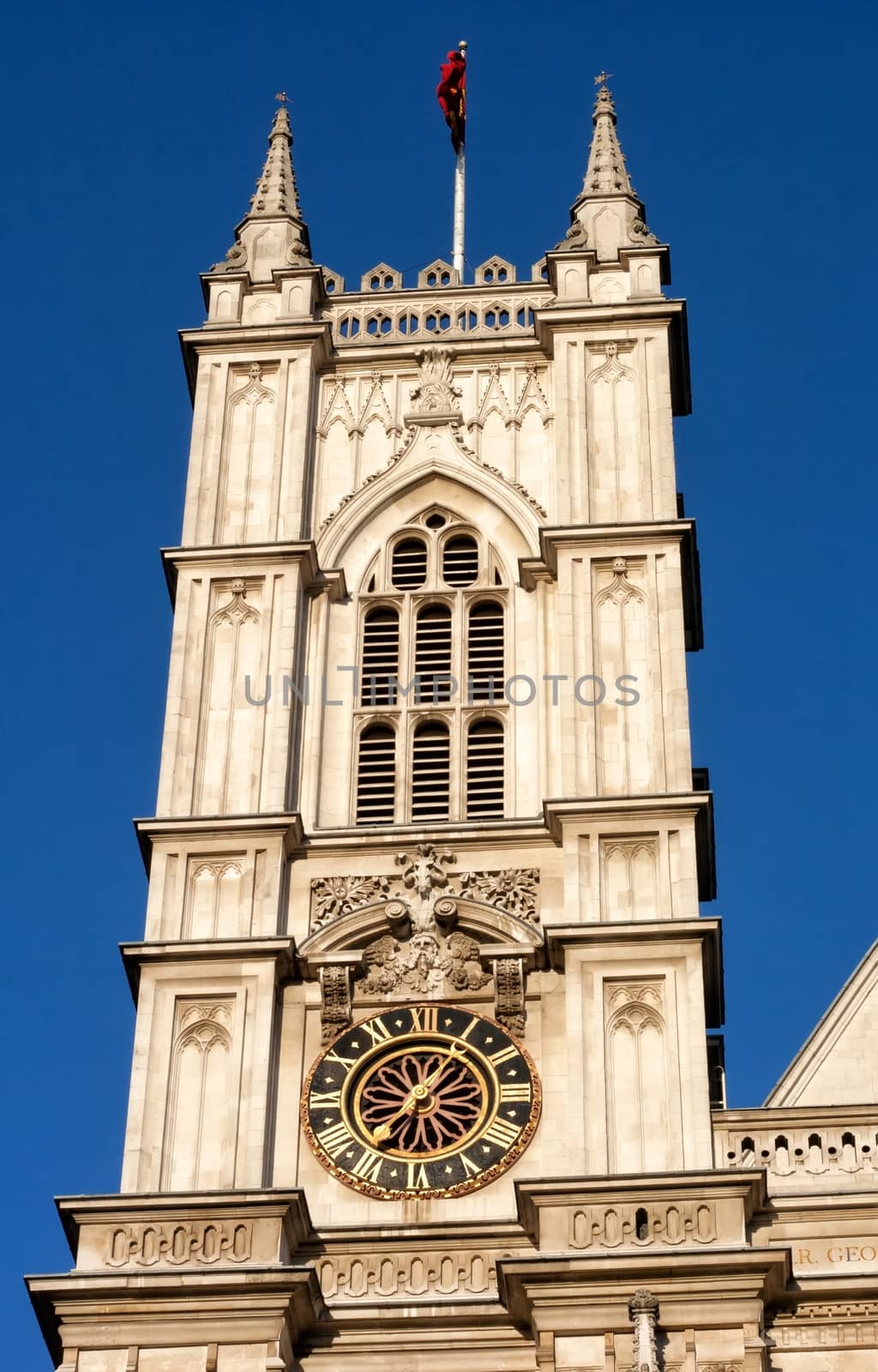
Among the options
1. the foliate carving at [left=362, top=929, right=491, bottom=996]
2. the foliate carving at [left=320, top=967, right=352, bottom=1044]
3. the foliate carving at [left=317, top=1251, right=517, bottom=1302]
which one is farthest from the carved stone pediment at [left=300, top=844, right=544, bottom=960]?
the foliate carving at [left=317, top=1251, right=517, bottom=1302]

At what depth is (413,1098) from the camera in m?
30.9

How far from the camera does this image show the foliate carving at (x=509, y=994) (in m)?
31.3

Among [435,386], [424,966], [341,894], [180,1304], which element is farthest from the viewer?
[435,386]

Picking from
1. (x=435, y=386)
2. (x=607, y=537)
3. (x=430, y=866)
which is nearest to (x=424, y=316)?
(x=435, y=386)

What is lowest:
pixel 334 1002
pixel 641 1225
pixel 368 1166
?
pixel 641 1225

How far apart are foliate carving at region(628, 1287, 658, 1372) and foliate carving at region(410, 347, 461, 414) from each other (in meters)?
12.5

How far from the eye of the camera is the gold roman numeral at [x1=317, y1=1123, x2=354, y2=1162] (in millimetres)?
30609

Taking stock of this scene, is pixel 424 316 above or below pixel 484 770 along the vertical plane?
above

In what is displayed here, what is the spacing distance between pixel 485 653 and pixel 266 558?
257 cm

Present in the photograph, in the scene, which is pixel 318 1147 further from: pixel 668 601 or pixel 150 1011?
pixel 668 601

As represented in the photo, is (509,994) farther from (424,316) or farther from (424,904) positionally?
(424,316)

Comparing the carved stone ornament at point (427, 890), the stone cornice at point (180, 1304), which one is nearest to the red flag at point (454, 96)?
the carved stone ornament at point (427, 890)

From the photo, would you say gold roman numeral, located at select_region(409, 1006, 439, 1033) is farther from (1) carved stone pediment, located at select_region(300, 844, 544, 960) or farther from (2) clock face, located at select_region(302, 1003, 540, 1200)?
(1) carved stone pediment, located at select_region(300, 844, 544, 960)

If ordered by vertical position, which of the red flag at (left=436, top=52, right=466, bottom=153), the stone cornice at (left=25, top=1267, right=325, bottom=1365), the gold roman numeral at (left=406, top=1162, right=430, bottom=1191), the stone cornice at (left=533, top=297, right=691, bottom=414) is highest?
the red flag at (left=436, top=52, right=466, bottom=153)
